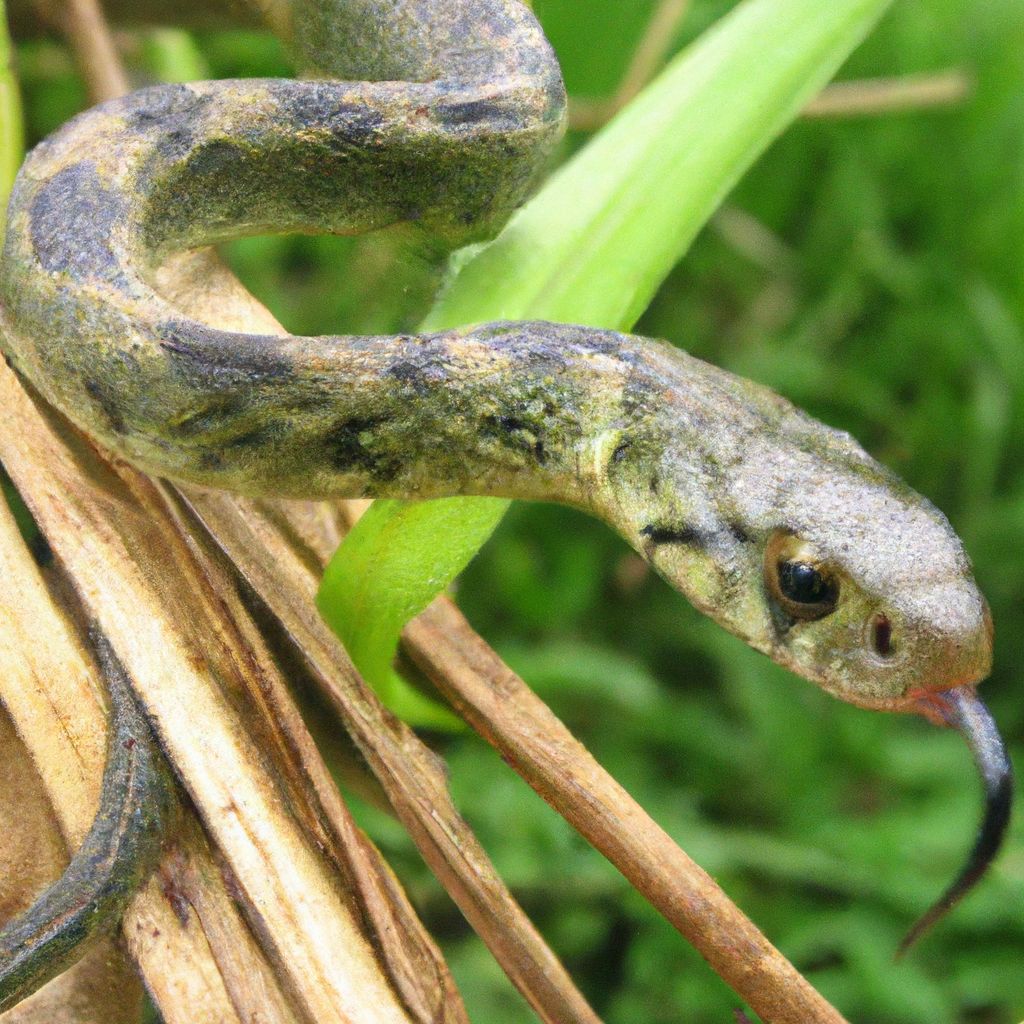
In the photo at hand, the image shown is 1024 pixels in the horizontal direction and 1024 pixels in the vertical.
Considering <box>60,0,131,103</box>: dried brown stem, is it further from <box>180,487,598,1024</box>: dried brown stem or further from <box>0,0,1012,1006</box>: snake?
<box>180,487,598,1024</box>: dried brown stem

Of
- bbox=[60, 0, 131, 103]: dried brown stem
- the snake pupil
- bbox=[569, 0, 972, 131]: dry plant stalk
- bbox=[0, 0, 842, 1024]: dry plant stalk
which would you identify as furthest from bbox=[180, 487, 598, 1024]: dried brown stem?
bbox=[569, 0, 972, 131]: dry plant stalk

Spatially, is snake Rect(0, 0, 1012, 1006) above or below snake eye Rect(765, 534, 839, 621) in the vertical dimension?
above

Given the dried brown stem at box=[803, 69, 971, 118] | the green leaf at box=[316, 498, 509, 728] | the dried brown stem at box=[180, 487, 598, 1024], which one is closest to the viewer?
the dried brown stem at box=[180, 487, 598, 1024]

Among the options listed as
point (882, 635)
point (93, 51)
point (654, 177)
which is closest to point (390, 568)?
point (882, 635)

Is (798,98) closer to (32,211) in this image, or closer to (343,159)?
(343,159)

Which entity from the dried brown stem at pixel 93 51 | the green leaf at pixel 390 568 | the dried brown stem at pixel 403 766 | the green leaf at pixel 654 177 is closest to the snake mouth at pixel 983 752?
the dried brown stem at pixel 403 766

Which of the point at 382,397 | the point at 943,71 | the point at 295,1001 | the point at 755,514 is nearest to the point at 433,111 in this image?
the point at 382,397

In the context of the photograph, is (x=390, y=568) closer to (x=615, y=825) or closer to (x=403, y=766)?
(x=403, y=766)
